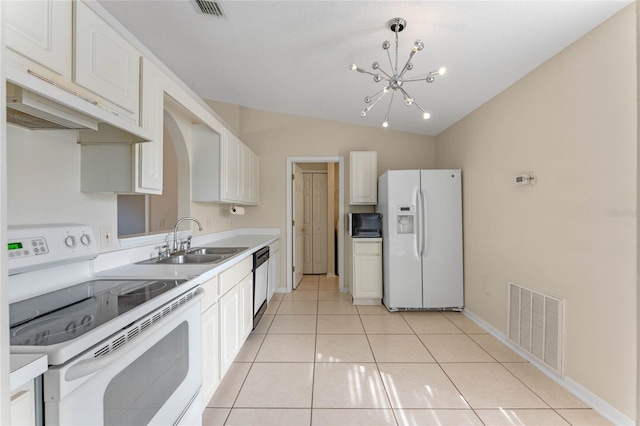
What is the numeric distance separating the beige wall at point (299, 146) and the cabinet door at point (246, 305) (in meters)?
1.73

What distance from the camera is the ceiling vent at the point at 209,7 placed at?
188 centimetres

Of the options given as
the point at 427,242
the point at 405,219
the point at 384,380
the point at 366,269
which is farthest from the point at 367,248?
the point at 384,380

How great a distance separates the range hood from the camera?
0.84 metres

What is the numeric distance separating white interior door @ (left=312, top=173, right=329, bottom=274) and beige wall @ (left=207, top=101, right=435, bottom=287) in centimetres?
139

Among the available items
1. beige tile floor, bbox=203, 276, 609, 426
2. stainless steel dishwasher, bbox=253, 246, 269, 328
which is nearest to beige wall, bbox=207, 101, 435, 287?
stainless steel dishwasher, bbox=253, 246, 269, 328

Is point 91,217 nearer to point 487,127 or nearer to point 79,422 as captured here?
point 79,422

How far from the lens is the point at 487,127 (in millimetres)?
2895

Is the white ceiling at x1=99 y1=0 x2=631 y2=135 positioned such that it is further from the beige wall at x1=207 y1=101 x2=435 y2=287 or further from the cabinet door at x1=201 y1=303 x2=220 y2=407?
the cabinet door at x1=201 y1=303 x2=220 y2=407

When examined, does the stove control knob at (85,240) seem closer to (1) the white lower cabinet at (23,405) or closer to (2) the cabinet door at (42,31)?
(2) the cabinet door at (42,31)

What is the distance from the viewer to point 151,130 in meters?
1.63

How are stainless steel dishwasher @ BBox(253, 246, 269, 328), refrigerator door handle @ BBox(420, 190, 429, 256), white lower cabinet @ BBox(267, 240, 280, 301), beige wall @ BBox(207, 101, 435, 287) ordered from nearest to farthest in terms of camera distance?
stainless steel dishwasher @ BBox(253, 246, 269, 328), refrigerator door handle @ BBox(420, 190, 429, 256), white lower cabinet @ BBox(267, 240, 280, 301), beige wall @ BBox(207, 101, 435, 287)

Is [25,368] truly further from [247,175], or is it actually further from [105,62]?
[247,175]

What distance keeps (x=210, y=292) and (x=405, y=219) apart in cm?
258

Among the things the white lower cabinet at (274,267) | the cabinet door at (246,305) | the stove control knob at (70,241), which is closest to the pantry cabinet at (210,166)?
the cabinet door at (246,305)
